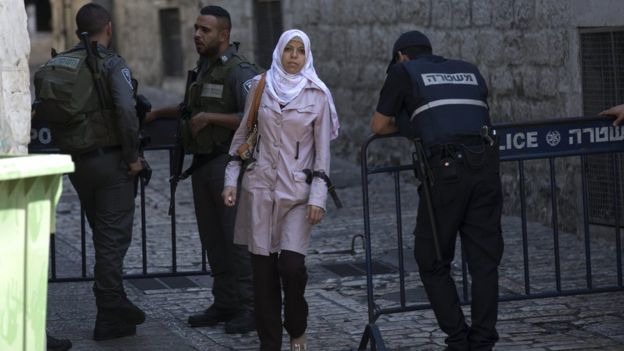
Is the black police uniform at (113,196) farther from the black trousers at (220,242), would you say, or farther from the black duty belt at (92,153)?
the black trousers at (220,242)

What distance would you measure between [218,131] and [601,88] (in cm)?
391

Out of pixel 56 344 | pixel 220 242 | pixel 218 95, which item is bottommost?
pixel 56 344

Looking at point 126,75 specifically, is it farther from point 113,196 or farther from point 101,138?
point 113,196

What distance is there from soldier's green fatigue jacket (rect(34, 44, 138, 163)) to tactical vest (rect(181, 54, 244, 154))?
39 centimetres

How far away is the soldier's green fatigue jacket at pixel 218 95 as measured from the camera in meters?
7.78

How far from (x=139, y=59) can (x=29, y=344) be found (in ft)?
57.9

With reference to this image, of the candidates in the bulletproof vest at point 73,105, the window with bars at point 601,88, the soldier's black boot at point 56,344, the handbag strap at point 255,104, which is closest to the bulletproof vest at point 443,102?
the handbag strap at point 255,104

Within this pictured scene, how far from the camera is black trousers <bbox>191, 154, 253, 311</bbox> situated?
788cm

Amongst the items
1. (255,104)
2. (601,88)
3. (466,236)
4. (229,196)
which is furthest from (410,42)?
(601,88)

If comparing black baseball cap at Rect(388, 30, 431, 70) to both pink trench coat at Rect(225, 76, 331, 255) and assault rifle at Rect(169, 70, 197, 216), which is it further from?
assault rifle at Rect(169, 70, 197, 216)

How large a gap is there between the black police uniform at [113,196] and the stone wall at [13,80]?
99 cm

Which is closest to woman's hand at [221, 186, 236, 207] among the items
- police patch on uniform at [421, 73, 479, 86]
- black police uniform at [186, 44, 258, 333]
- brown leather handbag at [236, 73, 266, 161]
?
brown leather handbag at [236, 73, 266, 161]

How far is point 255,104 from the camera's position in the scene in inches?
276

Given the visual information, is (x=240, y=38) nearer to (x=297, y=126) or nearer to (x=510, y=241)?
(x=510, y=241)
